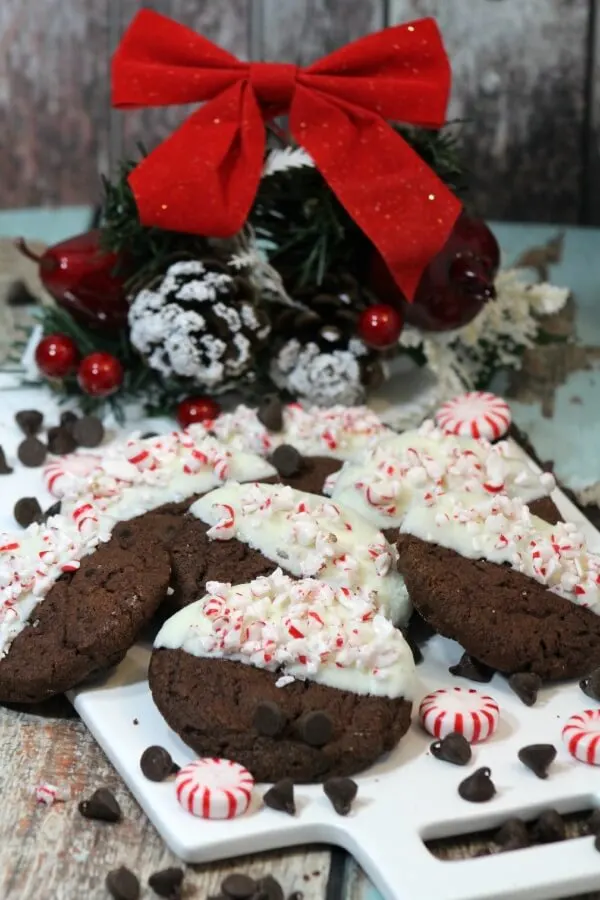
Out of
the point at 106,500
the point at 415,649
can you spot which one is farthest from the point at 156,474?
the point at 415,649

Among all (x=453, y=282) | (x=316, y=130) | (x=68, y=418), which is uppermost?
(x=316, y=130)

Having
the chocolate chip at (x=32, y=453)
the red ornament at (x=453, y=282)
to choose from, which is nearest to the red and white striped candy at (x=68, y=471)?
the chocolate chip at (x=32, y=453)

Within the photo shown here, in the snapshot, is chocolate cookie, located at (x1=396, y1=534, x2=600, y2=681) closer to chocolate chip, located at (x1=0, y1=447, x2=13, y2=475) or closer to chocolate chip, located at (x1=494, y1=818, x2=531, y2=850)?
chocolate chip, located at (x1=494, y1=818, x2=531, y2=850)

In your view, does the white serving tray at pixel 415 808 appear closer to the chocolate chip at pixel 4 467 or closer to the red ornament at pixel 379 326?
the chocolate chip at pixel 4 467

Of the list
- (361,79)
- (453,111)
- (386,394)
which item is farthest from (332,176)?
(453,111)

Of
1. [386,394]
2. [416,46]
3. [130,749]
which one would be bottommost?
[386,394]

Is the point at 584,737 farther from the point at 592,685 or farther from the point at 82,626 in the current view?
the point at 82,626

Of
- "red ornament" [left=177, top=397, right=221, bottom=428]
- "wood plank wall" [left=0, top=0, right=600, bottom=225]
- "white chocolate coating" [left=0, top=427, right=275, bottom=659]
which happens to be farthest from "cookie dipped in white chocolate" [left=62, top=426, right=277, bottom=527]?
"wood plank wall" [left=0, top=0, right=600, bottom=225]

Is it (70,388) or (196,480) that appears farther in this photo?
(70,388)

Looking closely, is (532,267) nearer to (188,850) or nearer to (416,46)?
(416,46)
